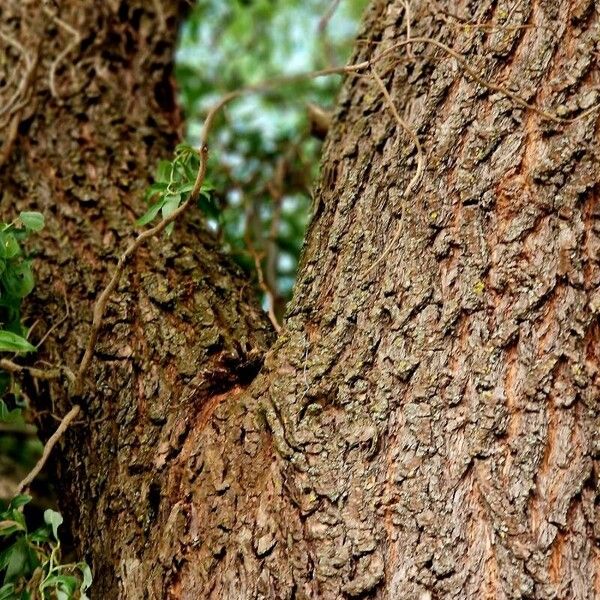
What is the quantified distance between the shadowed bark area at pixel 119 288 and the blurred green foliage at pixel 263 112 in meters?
0.22

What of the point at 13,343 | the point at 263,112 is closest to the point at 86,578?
the point at 13,343

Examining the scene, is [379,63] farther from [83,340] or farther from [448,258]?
[83,340]

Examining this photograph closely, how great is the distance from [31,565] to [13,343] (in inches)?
15.4

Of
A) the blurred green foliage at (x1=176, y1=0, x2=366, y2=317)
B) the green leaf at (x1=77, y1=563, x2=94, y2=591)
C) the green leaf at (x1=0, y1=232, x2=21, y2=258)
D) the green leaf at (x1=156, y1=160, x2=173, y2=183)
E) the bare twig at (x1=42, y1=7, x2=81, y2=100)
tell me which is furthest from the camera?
the blurred green foliage at (x1=176, y1=0, x2=366, y2=317)

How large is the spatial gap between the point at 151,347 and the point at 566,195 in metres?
0.79

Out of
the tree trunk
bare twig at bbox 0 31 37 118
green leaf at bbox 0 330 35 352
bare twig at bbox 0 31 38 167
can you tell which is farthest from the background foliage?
bare twig at bbox 0 31 37 118

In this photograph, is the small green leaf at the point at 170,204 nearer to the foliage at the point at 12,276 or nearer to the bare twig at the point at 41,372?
the foliage at the point at 12,276

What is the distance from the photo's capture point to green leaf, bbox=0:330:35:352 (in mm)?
1468

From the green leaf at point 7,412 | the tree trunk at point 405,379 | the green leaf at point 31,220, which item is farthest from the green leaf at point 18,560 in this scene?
the green leaf at point 31,220

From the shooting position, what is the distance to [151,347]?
1649mm

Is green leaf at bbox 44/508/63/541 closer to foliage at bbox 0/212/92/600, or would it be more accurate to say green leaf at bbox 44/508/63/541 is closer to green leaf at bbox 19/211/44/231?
foliage at bbox 0/212/92/600

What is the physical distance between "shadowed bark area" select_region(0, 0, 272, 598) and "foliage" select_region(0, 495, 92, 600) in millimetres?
52

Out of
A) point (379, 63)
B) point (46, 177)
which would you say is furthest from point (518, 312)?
point (46, 177)

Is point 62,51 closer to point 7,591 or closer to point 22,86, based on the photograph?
point 22,86
